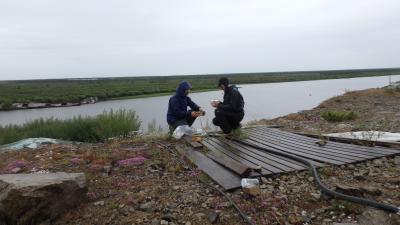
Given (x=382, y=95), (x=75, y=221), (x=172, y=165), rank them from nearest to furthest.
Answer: (x=75, y=221), (x=172, y=165), (x=382, y=95)

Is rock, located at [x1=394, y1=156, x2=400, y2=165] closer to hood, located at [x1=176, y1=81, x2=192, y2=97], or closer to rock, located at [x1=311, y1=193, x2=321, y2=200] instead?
rock, located at [x1=311, y1=193, x2=321, y2=200]

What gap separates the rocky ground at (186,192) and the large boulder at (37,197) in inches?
5.6

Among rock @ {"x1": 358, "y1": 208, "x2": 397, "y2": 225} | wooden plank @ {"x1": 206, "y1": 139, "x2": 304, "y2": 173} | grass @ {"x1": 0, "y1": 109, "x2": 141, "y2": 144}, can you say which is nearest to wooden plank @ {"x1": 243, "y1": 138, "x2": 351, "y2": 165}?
wooden plank @ {"x1": 206, "y1": 139, "x2": 304, "y2": 173}

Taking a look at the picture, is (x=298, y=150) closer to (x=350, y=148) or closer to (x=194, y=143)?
(x=350, y=148)

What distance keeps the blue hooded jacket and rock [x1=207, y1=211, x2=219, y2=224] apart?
3.87 meters

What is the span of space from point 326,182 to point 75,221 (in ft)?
9.69

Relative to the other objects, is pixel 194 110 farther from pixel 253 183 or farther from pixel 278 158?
pixel 253 183

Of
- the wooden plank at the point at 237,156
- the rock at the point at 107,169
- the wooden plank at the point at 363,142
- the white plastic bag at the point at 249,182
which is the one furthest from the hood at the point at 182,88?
the white plastic bag at the point at 249,182

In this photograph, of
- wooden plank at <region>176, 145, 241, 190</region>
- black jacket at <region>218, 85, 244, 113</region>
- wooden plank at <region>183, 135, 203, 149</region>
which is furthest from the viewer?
black jacket at <region>218, 85, 244, 113</region>

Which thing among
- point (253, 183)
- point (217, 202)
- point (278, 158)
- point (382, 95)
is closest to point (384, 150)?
point (278, 158)

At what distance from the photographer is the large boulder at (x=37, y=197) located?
152 inches

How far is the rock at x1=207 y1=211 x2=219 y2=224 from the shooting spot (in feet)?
11.8

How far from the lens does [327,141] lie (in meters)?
6.54

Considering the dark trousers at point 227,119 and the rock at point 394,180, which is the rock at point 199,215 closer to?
the rock at point 394,180
